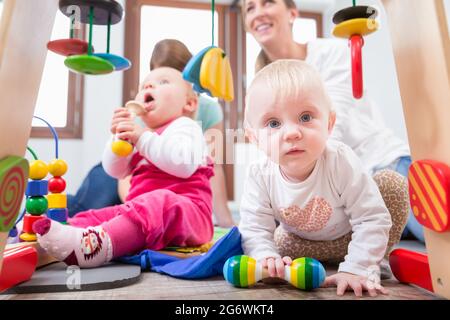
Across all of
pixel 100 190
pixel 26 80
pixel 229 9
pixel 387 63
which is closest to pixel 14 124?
pixel 26 80

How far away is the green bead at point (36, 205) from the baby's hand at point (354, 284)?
0.45 meters

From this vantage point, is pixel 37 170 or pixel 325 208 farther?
pixel 37 170

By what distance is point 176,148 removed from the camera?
0.72m

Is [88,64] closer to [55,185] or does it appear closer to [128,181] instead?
[55,185]

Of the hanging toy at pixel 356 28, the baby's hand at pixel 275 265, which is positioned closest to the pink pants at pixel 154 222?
the baby's hand at pixel 275 265

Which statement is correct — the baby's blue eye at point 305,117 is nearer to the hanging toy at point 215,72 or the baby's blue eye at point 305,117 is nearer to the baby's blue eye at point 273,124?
the baby's blue eye at point 273,124

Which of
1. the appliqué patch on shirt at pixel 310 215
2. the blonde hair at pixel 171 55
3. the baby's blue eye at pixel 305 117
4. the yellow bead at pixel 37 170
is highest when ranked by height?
the blonde hair at pixel 171 55

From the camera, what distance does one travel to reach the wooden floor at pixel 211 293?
0.42 metres

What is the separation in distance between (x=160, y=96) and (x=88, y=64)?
1.15 feet

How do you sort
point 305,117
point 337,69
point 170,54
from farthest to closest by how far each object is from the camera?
point 337,69 → point 170,54 → point 305,117

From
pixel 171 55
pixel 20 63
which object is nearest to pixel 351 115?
pixel 171 55

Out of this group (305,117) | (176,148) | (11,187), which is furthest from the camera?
(176,148)

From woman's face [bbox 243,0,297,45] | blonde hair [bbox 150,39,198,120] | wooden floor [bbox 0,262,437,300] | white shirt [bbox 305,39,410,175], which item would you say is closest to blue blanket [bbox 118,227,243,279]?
wooden floor [bbox 0,262,437,300]

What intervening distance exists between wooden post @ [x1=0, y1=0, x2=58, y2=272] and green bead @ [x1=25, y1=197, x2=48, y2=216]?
24 centimetres
